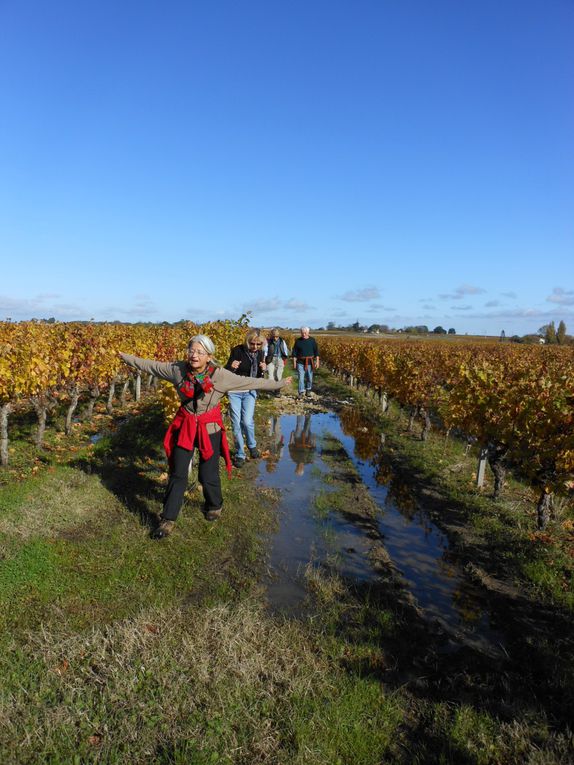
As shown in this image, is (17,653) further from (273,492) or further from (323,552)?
(273,492)

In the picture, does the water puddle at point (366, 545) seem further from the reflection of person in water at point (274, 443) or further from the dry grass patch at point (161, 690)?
the dry grass patch at point (161, 690)

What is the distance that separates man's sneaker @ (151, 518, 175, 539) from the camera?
514cm

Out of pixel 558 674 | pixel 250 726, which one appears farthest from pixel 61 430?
pixel 558 674

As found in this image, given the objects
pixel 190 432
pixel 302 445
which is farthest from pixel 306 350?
pixel 190 432

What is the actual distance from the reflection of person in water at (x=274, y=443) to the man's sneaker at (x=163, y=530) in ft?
11.6

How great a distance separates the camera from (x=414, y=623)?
4195mm

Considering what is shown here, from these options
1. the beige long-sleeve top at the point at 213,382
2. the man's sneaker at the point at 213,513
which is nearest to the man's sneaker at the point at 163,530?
the man's sneaker at the point at 213,513

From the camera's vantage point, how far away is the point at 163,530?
514 cm

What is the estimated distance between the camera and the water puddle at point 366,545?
14.6ft

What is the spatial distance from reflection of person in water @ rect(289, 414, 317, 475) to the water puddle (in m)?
0.04

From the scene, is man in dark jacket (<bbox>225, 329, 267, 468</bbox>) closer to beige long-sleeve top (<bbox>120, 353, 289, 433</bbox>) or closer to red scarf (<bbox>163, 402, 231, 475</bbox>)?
beige long-sleeve top (<bbox>120, 353, 289, 433</bbox>)

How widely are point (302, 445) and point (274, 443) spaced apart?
652 mm

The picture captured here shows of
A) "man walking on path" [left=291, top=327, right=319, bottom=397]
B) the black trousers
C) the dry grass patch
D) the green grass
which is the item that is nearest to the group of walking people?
the black trousers

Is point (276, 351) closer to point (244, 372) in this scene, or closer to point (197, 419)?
point (244, 372)
